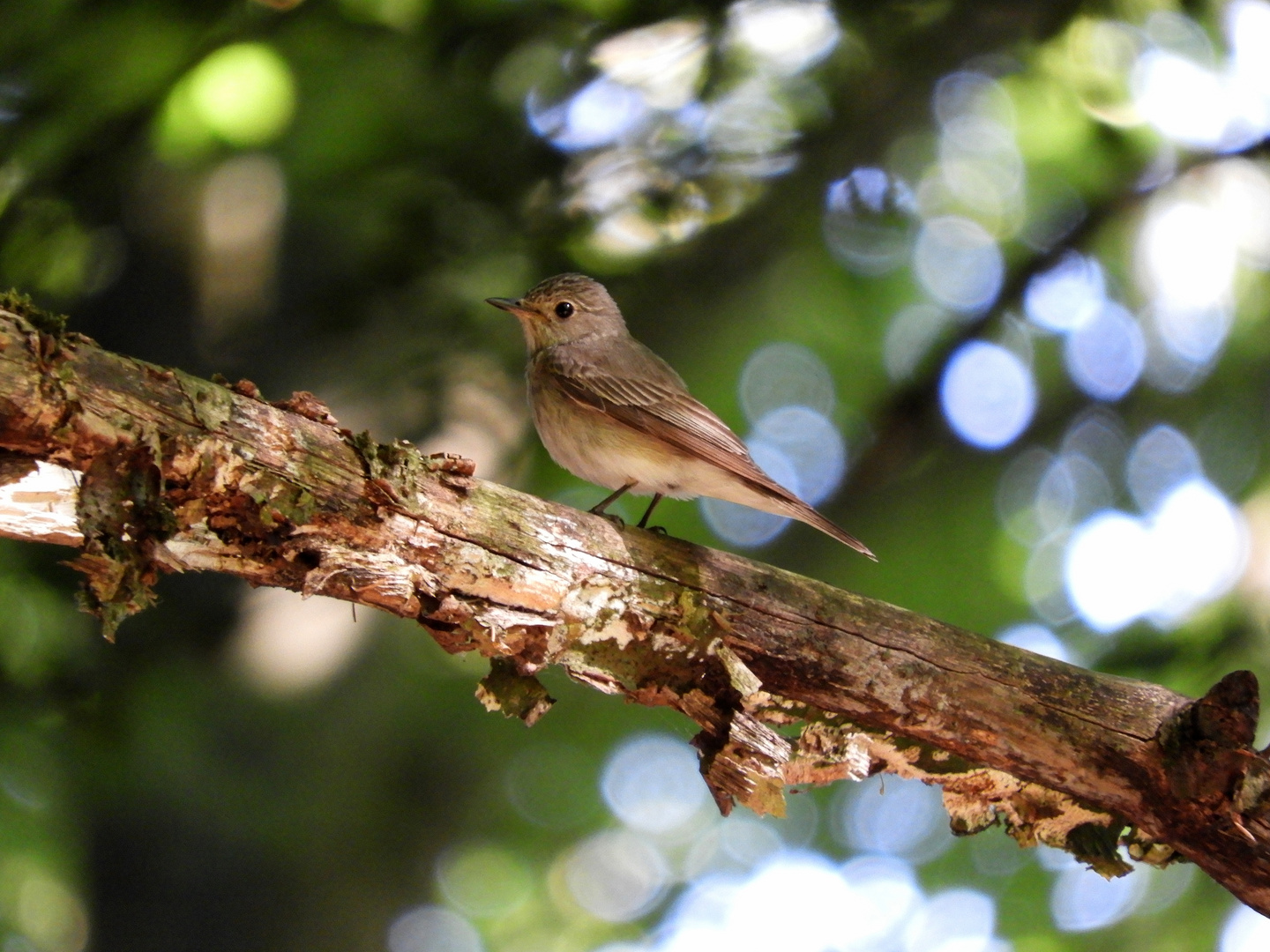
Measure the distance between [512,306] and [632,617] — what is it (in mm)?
2917

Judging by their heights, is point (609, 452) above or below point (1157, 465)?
above

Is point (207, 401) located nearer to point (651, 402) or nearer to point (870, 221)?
point (651, 402)

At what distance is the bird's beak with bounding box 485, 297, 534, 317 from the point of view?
5.91m

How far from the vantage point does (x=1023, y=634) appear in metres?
7.19

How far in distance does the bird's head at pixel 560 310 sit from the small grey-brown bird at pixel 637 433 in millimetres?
189

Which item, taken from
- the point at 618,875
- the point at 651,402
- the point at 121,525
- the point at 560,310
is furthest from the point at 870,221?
the point at 121,525

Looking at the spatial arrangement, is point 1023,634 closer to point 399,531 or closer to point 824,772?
point 824,772

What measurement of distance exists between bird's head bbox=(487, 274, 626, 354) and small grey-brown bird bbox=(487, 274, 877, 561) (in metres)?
0.19

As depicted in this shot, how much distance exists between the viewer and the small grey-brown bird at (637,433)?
4.88 metres

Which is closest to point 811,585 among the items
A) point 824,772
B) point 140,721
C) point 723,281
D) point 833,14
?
point 824,772

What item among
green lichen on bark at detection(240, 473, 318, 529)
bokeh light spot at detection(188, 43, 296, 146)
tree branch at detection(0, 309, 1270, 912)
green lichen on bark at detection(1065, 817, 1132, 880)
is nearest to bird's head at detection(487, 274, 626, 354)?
bokeh light spot at detection(188, 43, 296, 146)

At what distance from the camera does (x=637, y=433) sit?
508cm

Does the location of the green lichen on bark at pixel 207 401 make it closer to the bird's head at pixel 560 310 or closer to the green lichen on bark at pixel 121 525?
the green lichen on bark at pixel 121 525

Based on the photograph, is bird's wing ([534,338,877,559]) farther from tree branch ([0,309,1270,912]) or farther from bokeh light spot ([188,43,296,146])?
bokeh light spot ([188,43,296,146])
